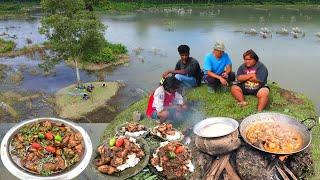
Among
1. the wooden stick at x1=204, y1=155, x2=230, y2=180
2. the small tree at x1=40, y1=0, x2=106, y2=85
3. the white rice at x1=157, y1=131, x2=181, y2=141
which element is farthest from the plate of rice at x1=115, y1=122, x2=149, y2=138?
the small tree at x1=40, y1=0, x2=106, y2=85

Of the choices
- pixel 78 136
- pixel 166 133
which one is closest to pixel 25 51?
pixel 166 133

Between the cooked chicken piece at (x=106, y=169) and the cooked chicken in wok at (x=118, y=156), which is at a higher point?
the cooked chicken in wok at (x=118, y=156)

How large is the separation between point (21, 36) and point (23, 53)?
20.2ft

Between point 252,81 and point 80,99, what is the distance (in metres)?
8.17

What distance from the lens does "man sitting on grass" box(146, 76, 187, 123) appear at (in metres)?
7.62

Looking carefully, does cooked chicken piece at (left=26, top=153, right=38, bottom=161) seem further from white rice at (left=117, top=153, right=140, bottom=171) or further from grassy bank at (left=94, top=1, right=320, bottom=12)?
grassy bank at (left=94, top=1, right=320, bottom=12)

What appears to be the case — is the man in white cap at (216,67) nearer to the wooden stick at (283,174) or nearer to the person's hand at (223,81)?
the person's hand at (223,81)

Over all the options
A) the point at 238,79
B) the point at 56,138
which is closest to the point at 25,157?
the point at 56,138

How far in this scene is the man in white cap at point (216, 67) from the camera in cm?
877

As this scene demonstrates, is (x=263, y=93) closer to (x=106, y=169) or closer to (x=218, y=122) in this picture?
(x=218, y=122)

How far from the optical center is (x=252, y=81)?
8305mm

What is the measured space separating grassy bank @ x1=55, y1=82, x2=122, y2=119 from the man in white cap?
18.9 ft

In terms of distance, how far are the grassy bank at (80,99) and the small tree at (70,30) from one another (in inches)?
40.3

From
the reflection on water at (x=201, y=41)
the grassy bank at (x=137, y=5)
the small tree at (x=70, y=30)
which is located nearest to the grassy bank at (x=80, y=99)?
the reflection on water at (x=201, y=41)
